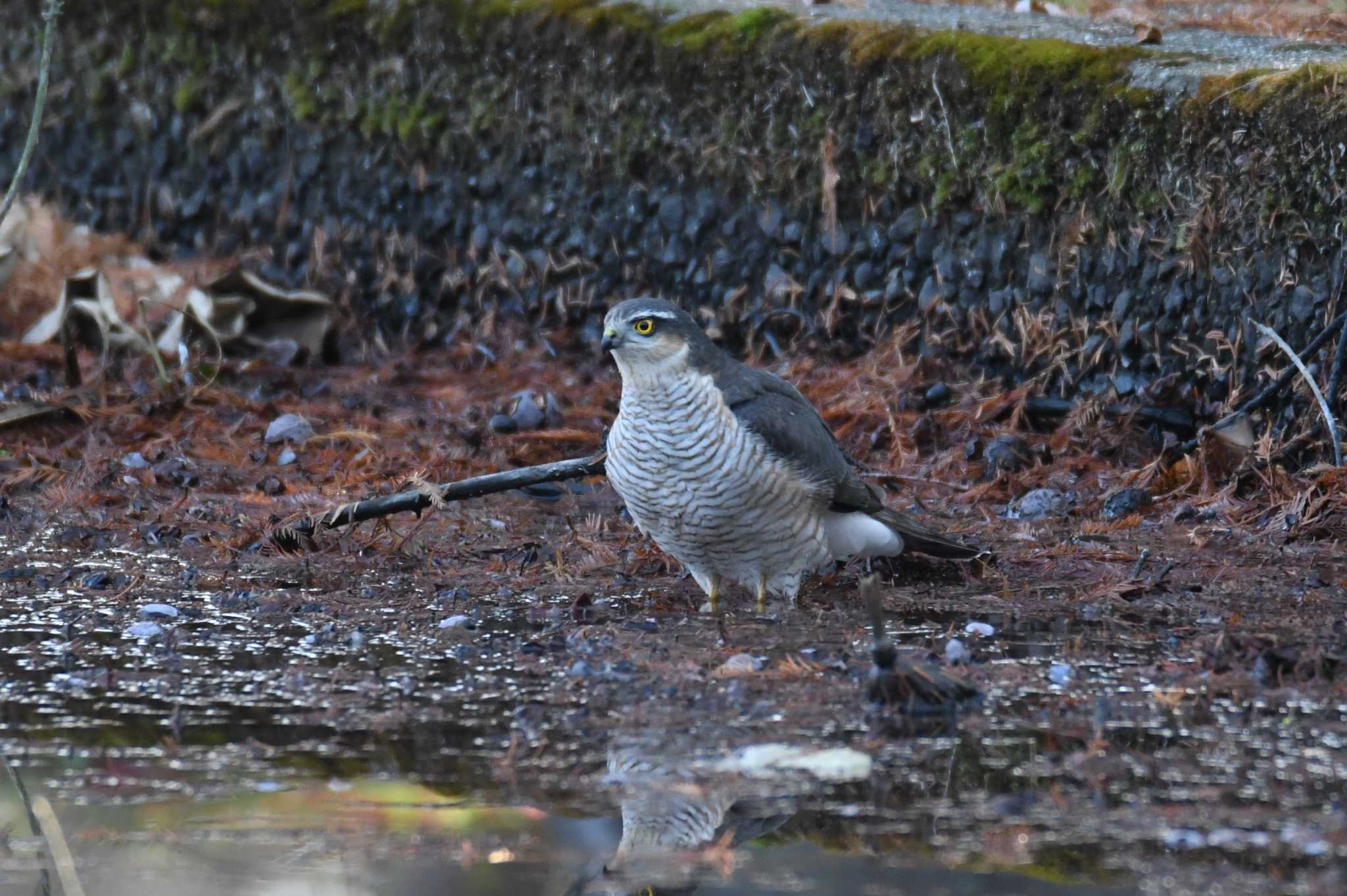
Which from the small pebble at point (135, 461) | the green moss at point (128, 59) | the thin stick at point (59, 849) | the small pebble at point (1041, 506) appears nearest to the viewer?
the thin stick at point (59, 849)

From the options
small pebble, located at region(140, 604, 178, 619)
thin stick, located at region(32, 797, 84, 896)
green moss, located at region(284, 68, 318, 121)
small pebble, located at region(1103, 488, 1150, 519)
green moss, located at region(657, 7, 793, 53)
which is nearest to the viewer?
thin stick, located at region(32, 797, 84, 896)

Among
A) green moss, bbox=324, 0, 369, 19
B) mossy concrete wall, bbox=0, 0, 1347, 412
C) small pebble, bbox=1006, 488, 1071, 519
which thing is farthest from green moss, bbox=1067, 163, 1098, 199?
green moss, bbox=324, 0, 369, 19

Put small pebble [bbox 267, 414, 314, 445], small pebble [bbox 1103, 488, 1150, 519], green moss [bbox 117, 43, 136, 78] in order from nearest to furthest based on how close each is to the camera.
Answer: small pebble [bbox 1103, 488, 1150, 519] < small pebble [bbox 267, 414, 314, 445] < green moss [bbox 117, 43, 136, 78]

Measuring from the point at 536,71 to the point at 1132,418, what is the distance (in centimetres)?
369

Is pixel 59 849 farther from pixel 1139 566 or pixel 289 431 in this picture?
pixel 289 431

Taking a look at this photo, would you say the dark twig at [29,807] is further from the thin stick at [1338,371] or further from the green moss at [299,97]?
the green moss at [299,97]

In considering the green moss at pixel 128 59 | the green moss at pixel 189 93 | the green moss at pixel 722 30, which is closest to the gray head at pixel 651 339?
the green moss at pixel 722 30

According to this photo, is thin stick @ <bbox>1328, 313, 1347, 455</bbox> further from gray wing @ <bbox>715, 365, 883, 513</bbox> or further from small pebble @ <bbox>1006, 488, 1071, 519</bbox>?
gray wing @ <bbox>715, 365, 883, 513</bbox>

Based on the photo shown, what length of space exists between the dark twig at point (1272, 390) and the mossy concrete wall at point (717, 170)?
0.60 ft

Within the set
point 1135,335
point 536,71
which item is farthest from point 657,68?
point 1135,335

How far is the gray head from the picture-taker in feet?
16.8

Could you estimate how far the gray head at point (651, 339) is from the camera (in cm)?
513

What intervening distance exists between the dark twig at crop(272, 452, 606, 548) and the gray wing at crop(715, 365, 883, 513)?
1.72ft

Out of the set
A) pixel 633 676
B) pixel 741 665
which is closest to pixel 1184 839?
pixel 741 665
